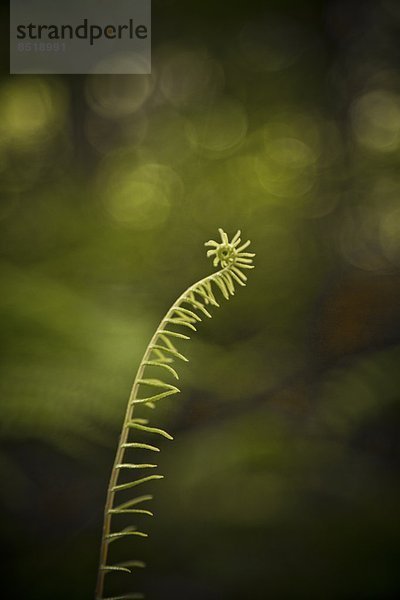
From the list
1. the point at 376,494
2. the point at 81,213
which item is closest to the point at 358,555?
the point at 376,494

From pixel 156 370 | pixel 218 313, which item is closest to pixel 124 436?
pixel 156 370

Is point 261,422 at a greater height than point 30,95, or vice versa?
point 30,95

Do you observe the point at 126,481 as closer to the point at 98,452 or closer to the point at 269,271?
the point at 98,452

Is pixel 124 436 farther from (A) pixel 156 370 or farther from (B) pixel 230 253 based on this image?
(B) pixel 230 253

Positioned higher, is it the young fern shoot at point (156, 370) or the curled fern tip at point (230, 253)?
the curled fern tip at point (230, 253)
